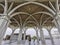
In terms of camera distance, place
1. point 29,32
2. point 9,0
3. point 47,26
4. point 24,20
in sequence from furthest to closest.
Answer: point 29,32 → point 47,26 → point 24,20 → point 9,0

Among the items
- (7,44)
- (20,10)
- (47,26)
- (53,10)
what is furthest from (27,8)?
(47,26)

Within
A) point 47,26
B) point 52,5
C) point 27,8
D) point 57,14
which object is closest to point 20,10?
point 27,8

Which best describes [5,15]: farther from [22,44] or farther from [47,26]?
[47,26]

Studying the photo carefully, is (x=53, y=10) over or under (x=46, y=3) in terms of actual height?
under

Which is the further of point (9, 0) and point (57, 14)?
point (9, 0)

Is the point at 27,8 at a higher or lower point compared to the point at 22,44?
higher

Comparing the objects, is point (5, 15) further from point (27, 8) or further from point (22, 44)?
point (22, 44)

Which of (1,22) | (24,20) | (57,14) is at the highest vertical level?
(24,20)

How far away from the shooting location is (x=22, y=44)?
518 inches

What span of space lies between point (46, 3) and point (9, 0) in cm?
302

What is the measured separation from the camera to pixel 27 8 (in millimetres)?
11047

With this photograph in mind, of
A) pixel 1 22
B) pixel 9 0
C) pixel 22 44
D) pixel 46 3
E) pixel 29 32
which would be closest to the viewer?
pixel 1 22

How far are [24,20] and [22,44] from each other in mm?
3225

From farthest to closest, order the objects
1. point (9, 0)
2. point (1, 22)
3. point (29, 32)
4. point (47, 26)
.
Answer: point (29, 32) → point (47, 26) → point (9, 0) → point (1, 22)
